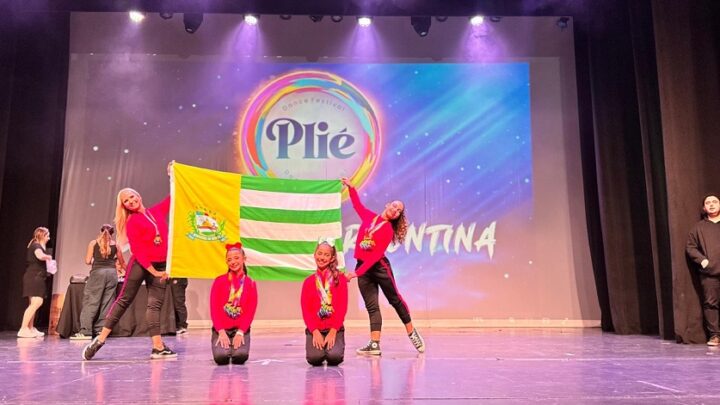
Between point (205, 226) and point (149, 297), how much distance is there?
1426 millimetres

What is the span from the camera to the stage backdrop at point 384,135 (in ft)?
27.4

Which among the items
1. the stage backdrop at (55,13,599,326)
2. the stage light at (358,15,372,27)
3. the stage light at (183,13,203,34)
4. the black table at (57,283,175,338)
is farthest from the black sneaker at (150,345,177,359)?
the stage light at (358,15,372,27)

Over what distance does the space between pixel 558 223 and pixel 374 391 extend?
6.11 meters

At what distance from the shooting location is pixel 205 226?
5.94m

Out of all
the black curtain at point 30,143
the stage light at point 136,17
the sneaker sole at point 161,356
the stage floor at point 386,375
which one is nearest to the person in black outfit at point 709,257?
the stage floor at point 386,375

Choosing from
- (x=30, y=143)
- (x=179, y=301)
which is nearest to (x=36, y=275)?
(x=179, y=301)

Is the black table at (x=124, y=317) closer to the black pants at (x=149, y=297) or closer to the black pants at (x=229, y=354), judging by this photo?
the black pants at (x=149, y=297)

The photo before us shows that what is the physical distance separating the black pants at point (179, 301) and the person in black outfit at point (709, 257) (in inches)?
229

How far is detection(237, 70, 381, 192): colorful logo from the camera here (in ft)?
27.7

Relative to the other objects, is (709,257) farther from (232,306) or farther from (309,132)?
(309,132)

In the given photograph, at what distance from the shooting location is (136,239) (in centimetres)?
454

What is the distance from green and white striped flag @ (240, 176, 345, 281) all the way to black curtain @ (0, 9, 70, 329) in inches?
138

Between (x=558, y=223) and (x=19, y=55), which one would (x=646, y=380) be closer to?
(x=558, y=223)

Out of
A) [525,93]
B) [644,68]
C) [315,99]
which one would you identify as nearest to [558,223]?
[525,93]
